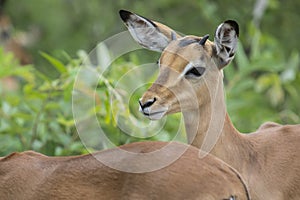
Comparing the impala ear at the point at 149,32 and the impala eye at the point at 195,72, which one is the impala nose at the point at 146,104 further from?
the impala ear at the point at 149,32

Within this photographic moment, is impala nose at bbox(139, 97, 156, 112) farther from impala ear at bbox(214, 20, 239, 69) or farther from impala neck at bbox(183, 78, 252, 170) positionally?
impala ear at bbox(214, 20, 239, 69)

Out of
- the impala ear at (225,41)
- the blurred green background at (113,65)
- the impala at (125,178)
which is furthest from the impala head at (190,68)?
the blurred green background at (113,65)

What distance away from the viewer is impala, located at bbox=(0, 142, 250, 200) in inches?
179

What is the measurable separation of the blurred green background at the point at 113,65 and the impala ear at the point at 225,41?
162 centimetres

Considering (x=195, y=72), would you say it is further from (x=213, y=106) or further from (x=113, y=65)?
(x=113, y=65)

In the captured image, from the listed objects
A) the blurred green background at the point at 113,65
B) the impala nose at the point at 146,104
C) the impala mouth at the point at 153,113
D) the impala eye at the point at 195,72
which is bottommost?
the blurred green background at the point at 113,65

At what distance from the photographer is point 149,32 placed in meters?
5.73

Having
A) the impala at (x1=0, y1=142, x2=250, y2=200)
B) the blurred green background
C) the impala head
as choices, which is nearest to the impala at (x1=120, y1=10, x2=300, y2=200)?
the impala head

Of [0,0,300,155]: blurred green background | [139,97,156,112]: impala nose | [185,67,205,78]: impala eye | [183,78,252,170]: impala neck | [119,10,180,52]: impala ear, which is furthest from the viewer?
[0,0,300,155]: blurred green background

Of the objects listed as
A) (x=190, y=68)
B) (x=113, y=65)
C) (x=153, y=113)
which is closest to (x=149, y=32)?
(x=190, y=68)

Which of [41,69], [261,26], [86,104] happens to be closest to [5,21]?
[41,69]

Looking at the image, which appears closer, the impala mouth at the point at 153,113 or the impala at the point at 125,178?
the impala at the point at 125,178

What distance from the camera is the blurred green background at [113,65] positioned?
7840mm

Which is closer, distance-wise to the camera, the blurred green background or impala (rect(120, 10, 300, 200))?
impala (rect(120, 10, 300, 200))
